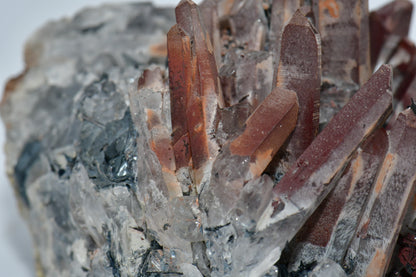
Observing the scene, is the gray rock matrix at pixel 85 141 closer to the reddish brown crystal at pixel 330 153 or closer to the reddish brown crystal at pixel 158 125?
the reddish brown crystal at pixel 158 125

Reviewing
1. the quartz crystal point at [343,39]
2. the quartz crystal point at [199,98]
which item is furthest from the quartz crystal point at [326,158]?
the quartz crystal point at [343,39]

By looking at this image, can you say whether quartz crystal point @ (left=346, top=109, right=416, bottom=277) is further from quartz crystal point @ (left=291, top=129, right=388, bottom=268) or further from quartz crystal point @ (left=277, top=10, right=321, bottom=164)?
Answer: quartz crystal point @ (left=277, top=10, right=321, bottom=164)

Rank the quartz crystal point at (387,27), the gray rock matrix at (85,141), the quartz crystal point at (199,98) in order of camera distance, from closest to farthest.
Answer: the quartz crystal point at (199,98), the gray rock matrix at (85,141), the quartz crystal point at (387,27)

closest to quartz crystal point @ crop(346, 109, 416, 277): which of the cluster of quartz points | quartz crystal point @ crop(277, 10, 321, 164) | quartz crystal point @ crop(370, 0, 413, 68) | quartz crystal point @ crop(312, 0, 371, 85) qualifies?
the cluster of quartz points

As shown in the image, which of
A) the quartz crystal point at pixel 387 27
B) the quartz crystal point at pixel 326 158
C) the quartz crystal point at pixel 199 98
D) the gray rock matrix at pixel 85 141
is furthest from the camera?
the quartz crystal point at pixel 387 27

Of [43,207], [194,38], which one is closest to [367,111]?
[194,38]

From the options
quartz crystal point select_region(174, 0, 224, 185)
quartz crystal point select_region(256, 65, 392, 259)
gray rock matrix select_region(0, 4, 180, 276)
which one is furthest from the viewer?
gray rock matrix select_region(0, 4, 180, 276)

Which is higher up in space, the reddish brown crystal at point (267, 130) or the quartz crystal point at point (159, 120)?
the reddish brown crystal at point (267, 130)
